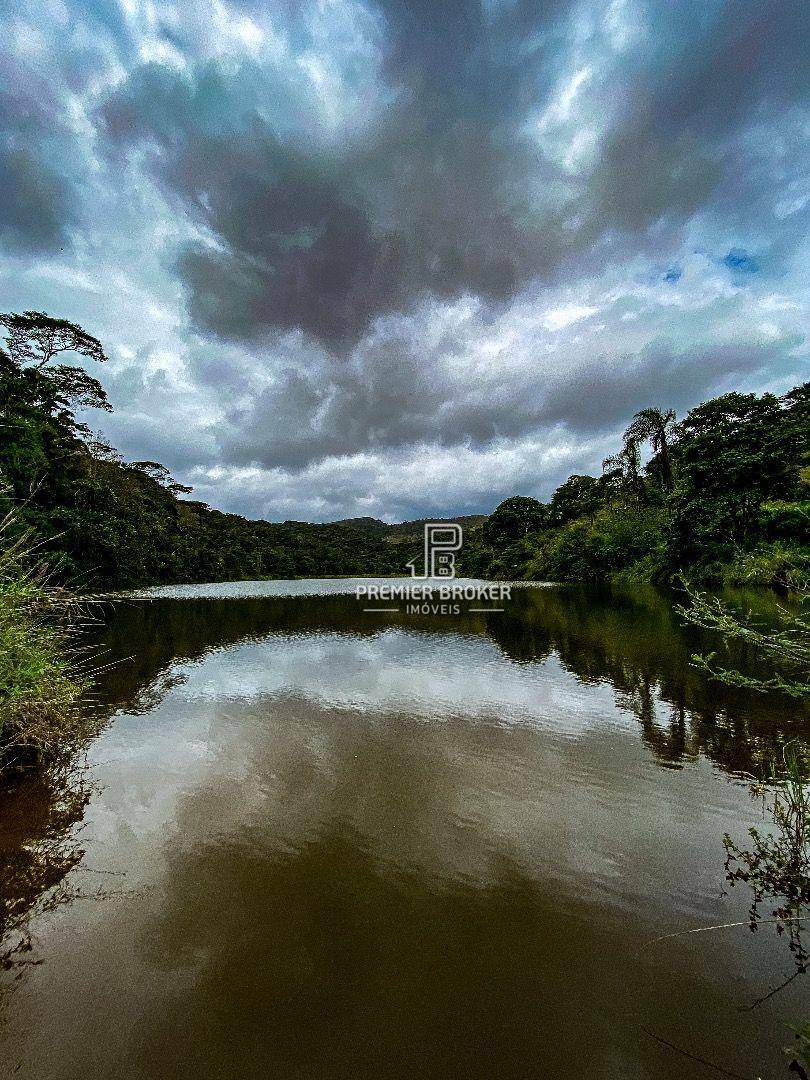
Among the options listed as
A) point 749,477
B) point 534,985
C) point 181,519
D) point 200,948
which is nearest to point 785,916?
point 534,985

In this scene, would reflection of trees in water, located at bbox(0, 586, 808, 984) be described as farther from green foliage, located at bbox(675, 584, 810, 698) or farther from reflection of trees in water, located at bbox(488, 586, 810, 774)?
green foliage, located at bbox(675, 584, 810, 698)

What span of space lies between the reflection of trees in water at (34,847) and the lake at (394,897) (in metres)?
0.03

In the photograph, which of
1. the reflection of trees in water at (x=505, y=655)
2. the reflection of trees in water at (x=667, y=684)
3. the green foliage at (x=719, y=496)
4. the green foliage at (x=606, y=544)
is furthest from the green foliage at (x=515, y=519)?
the reflection of trees in water at (x=667, y=684)

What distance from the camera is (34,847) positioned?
4.64 meters

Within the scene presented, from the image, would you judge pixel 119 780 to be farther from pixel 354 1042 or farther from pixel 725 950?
pixel 725 950

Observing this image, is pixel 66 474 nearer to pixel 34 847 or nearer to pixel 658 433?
pixel 34 847

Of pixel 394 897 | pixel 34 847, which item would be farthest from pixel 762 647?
pixel 34 847

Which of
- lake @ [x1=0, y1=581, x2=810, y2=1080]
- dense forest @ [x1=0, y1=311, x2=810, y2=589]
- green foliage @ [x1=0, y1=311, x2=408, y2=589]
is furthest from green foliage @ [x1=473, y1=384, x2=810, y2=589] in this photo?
green foliage @ [x1=0, y1=311, x2=408, y2=589]

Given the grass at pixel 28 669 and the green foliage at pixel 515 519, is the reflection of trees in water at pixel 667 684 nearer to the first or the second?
the grass at pixel 28 669

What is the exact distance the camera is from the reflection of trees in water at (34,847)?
11.8ft

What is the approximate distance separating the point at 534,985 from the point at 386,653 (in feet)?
40.6

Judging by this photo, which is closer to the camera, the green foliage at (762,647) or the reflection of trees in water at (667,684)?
the green foliage at (762,647)

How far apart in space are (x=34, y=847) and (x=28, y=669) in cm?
199

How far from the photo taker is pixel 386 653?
50.0 feet
